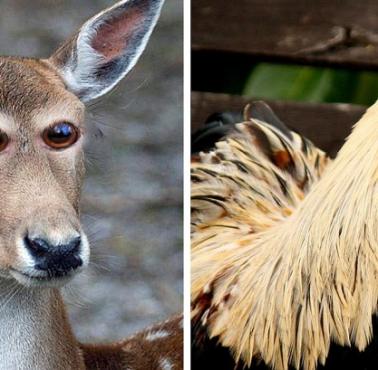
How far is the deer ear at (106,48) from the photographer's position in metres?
2.78

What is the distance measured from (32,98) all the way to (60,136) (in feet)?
0.38

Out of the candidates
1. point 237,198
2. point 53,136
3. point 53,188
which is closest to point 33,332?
point 53,188

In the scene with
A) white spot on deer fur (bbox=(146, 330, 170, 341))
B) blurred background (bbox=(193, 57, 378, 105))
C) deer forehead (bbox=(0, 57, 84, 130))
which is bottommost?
white spot on deer fur (bbox=(146, 330, 170, 341))

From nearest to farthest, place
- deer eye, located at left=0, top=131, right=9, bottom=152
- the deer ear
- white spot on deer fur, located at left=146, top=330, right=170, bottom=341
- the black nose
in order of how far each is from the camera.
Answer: the black nose → deer eye, located at left=0, top=131, right=9, bottom=152 → the deer ear → white spot on deer fur, located at left=146, top=330, right=170, bottom=341

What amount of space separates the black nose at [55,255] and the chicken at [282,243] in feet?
1.77

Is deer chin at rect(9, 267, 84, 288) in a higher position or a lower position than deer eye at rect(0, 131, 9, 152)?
lower

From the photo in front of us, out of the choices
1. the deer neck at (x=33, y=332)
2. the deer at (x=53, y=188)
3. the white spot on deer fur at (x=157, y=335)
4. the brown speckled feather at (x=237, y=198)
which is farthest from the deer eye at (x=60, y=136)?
the white spot on deer fur at (x=157, y=335)

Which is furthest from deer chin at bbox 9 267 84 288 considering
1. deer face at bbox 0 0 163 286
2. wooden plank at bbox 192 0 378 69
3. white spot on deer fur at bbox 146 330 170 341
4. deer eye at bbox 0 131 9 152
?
wooden plank at bbox 192 0 378 69

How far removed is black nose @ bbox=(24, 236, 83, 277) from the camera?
2480 millimetres

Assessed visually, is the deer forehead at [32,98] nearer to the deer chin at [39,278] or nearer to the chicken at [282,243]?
the deer chin at [39,278]

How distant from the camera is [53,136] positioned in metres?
2.64

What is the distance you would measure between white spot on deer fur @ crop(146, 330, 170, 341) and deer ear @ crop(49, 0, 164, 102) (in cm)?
66

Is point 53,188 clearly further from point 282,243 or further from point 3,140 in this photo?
point 282,243

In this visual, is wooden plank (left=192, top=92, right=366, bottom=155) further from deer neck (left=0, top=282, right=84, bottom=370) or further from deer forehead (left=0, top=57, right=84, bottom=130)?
deer neck (left=0, top=282, right=84, bottom=370)
